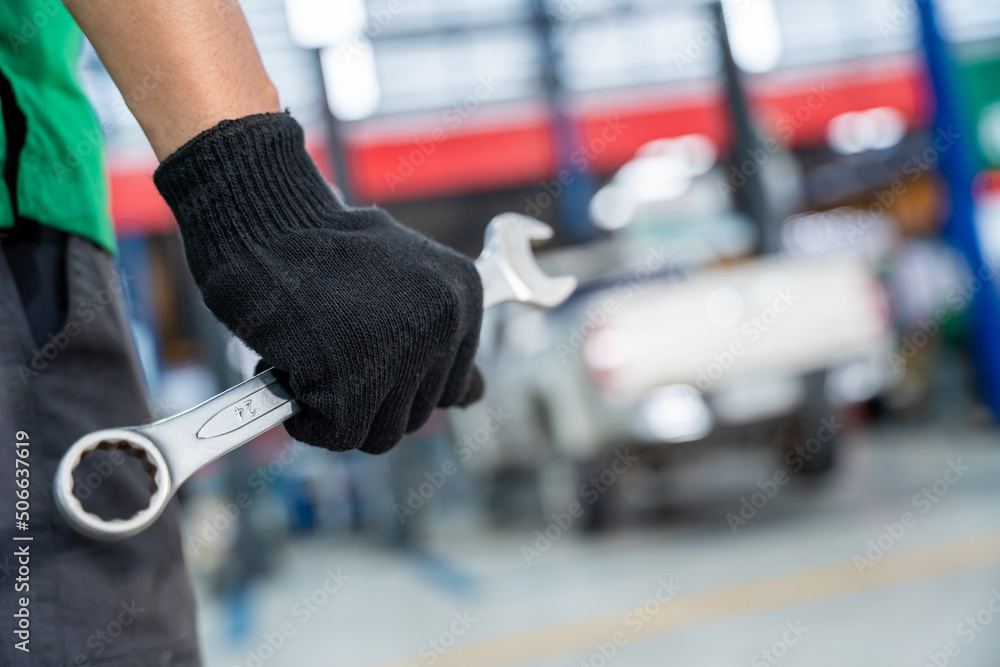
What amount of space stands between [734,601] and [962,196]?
403 centimetres

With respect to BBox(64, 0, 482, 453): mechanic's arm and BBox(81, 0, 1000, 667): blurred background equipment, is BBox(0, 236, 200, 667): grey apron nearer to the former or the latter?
BBox(64, 0, 482, 453): mechanic's arm

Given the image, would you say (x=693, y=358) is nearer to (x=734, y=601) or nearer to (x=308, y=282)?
(x=734, y=601)

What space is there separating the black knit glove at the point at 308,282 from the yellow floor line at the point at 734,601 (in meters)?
2.36

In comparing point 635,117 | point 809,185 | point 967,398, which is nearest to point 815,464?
point 967,398

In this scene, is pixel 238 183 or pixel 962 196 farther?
pixel 962 196

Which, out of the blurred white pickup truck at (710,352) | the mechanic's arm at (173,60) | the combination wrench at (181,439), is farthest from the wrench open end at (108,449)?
the blurred white pickup truck at (710,352)

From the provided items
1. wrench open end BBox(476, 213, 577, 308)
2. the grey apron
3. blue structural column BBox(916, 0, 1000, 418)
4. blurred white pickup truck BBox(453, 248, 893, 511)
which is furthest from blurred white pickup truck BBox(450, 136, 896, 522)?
the grey apron

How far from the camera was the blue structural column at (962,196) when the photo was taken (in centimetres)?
563

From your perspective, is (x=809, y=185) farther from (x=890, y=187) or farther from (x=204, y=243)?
(x=204, y=243)

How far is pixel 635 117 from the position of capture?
11.2m

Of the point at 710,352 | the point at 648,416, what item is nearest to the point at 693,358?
the point at 710,352

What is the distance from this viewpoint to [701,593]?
3.28 metres

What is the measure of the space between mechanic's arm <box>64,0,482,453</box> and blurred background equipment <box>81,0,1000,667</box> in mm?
2181

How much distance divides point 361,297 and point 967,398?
8290 mm
